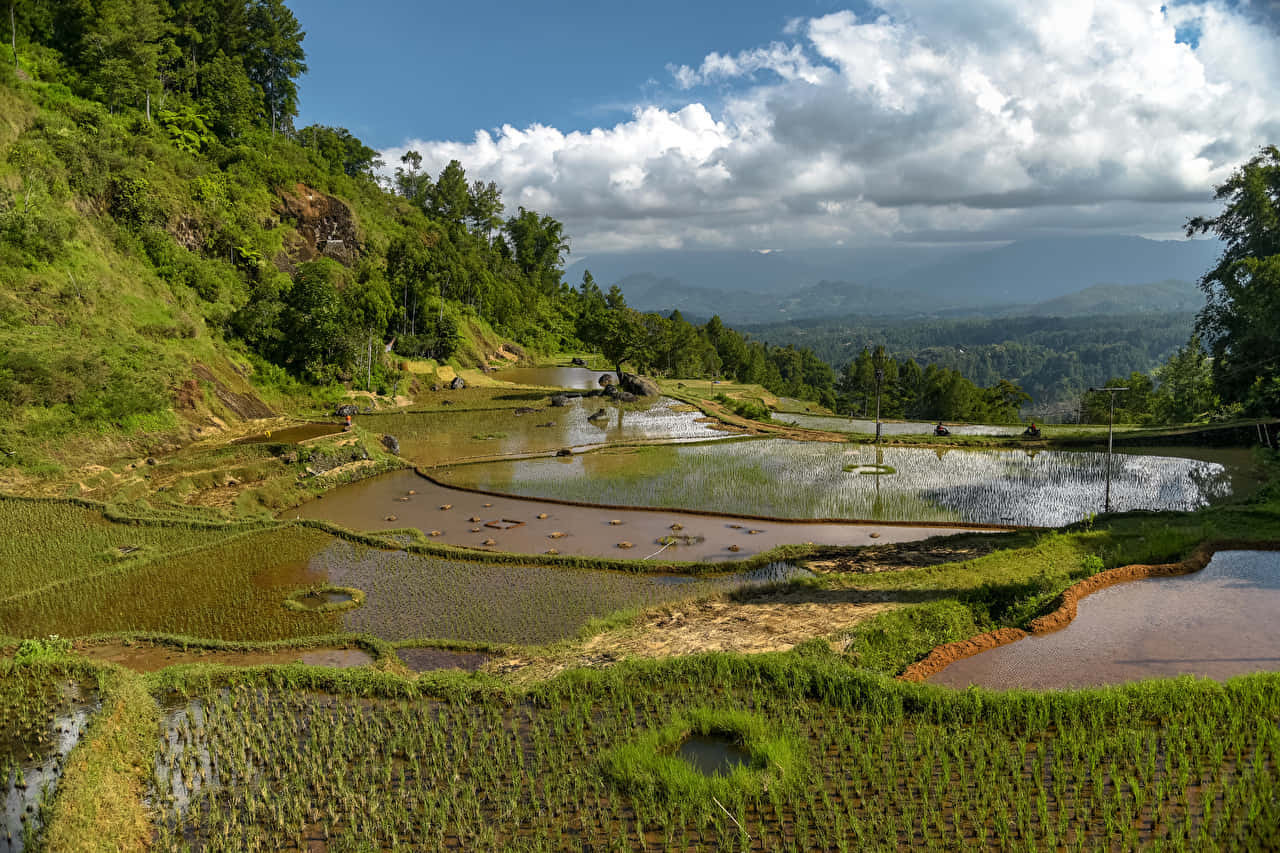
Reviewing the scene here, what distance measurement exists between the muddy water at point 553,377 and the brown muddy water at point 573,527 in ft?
93.1

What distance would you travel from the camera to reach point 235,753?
821cm

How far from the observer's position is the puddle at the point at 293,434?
25531 millimetres

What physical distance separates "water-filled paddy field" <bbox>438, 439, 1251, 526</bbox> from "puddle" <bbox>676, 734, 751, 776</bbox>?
11.8 m

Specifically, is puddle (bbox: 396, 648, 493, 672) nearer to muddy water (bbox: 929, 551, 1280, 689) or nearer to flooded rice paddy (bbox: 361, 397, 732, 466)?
muddy water (bbox: 929, 551, 1280, 689)

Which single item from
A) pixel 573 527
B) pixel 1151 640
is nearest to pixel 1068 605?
pixel 1151 640

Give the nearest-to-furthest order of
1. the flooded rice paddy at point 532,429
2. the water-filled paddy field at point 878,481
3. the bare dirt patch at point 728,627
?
the bare dirt patch at point 728,627, the water-filled paddy field at point 878,481, the flooded rice paddy at point 532,429

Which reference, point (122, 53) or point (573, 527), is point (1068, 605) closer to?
Result: point (573, 527)

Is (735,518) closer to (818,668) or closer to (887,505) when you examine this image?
(887,505)

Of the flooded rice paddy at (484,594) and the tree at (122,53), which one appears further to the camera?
the tree at (122,53)

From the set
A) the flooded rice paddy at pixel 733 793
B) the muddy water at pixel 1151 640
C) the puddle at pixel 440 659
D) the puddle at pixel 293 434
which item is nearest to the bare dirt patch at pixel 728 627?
the puddle at pixel 440 659

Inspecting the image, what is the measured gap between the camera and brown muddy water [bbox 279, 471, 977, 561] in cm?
1697

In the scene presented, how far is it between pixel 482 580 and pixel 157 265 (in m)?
27.7

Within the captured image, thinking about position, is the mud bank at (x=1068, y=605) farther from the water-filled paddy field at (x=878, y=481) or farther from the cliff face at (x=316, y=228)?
the cliff face at (x=316, y=228)

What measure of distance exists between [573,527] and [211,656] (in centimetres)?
926
